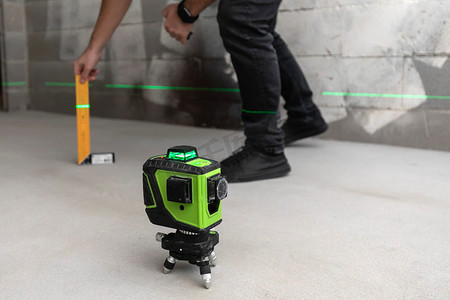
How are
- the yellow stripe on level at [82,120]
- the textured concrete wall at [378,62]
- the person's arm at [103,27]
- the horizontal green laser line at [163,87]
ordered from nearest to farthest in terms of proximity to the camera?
1. the person's arm at [103,27]
2. the yellow stripe on level at [82,120]
3. the textured concrete wall at [378,62]
4. the horizontal green laser line at [163,87]

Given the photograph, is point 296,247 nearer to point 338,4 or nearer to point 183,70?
point 338,4

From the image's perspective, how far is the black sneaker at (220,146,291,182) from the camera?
1.66m

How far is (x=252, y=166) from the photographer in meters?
1.68

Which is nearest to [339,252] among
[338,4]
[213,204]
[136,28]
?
[213,204]

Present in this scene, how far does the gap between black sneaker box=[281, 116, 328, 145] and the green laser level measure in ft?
4.56

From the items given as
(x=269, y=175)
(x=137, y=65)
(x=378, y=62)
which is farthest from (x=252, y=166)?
(x=137, y=65)

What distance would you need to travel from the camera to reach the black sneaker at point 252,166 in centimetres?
166

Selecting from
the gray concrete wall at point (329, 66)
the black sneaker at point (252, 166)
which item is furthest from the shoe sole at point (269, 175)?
the gray concrete wall at point (329, 66)

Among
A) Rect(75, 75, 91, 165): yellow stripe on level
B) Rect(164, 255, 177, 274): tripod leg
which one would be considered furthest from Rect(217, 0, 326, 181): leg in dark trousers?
Rect(164, 255, 177, 274): tripod leg

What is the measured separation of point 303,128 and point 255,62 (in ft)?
2.29

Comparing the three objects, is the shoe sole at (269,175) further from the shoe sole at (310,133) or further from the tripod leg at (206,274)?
the tripod leg at (206,274)

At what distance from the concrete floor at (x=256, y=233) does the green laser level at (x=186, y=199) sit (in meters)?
0.07

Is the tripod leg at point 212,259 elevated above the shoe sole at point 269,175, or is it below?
below

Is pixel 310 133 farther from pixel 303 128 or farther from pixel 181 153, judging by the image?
pixel 181 153
